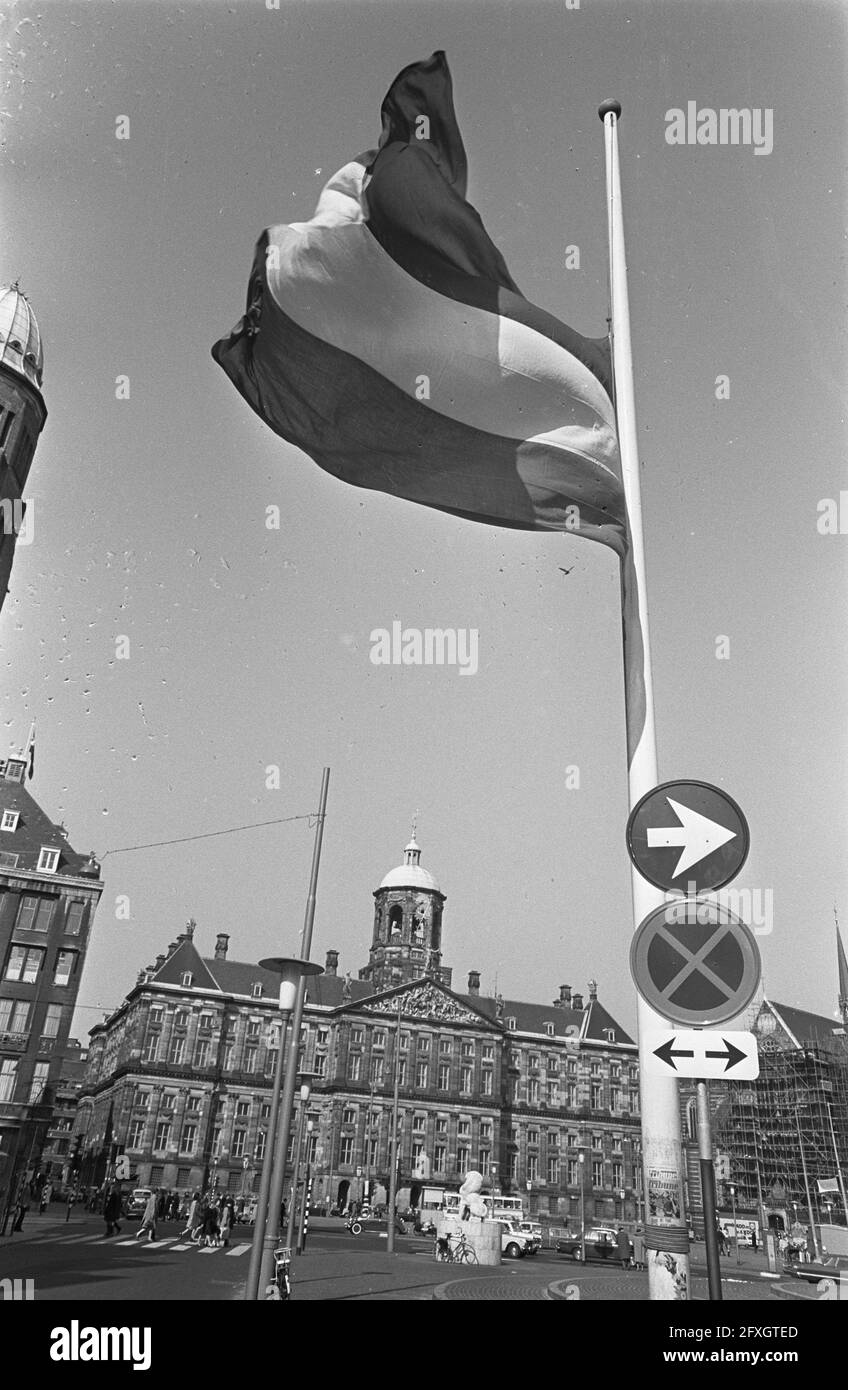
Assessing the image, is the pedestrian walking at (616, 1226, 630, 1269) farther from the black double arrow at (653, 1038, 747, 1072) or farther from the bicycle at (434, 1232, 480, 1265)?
the black double arrow at (653, 1038, 747, 1072)

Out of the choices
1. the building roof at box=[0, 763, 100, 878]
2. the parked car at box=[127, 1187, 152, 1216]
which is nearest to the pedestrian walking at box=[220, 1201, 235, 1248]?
Result: the parked car at box=[127, 1187, 152, 1216]

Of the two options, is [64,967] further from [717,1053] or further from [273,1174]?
[717,1053]

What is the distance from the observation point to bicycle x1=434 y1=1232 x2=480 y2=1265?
25.2m

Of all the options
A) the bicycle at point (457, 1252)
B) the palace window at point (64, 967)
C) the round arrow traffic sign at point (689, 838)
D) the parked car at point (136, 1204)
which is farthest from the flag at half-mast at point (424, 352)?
the parked car at point (136, 1204)

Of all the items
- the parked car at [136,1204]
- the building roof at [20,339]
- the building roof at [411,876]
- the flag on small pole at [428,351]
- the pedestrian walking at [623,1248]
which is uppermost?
the building roof at [20,339]

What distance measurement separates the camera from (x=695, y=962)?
3.65 meters

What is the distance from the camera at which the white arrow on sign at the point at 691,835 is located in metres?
3.93

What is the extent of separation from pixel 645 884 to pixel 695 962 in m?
1.68

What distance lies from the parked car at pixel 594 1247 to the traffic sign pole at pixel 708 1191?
121ft

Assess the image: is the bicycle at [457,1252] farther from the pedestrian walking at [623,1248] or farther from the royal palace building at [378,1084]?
the royal palace building at [378,1084]

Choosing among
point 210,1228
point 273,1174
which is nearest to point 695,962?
point 273,1174

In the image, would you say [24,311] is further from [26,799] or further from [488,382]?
[488,382]

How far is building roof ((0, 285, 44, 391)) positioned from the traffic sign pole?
152 ft
